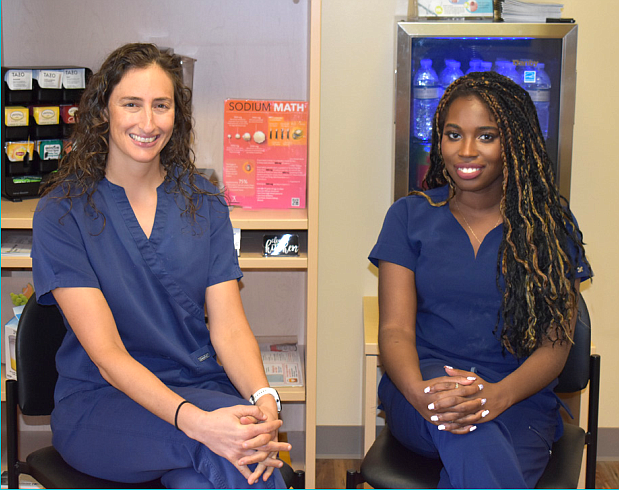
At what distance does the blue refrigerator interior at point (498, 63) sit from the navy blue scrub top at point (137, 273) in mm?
967

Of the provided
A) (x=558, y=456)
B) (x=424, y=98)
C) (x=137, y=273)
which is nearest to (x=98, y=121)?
(x=137, y=273)

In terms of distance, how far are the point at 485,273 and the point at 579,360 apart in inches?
14.2

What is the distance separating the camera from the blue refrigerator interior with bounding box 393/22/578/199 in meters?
2.35

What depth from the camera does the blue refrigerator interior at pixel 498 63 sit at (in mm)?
2354

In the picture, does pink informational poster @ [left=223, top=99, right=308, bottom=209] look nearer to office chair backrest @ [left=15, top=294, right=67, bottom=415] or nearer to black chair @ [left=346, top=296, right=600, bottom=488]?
office chair backrest @ [left=15, top=294, right=67, bottom=415]

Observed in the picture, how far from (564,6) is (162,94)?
158 cm

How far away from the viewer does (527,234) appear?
1766mm

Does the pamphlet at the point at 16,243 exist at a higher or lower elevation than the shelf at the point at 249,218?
lower

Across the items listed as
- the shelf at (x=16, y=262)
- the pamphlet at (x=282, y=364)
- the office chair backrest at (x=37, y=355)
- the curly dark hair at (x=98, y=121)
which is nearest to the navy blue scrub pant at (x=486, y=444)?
the pamphlet at (x=282, y=364)

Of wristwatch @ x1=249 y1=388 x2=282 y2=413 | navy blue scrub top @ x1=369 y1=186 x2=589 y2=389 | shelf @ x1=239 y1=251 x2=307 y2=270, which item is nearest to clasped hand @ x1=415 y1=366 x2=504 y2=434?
navy blue scrub top @ x1=369 y1=186 x2=589 y2=389

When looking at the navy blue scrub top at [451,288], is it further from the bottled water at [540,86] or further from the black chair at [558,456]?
the bottled water at [540,86]

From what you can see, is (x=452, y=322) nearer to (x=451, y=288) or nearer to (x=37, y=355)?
(x=451, y=288)

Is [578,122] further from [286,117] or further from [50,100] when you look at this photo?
[50,100]

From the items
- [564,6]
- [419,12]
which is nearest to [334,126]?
[419,12]
